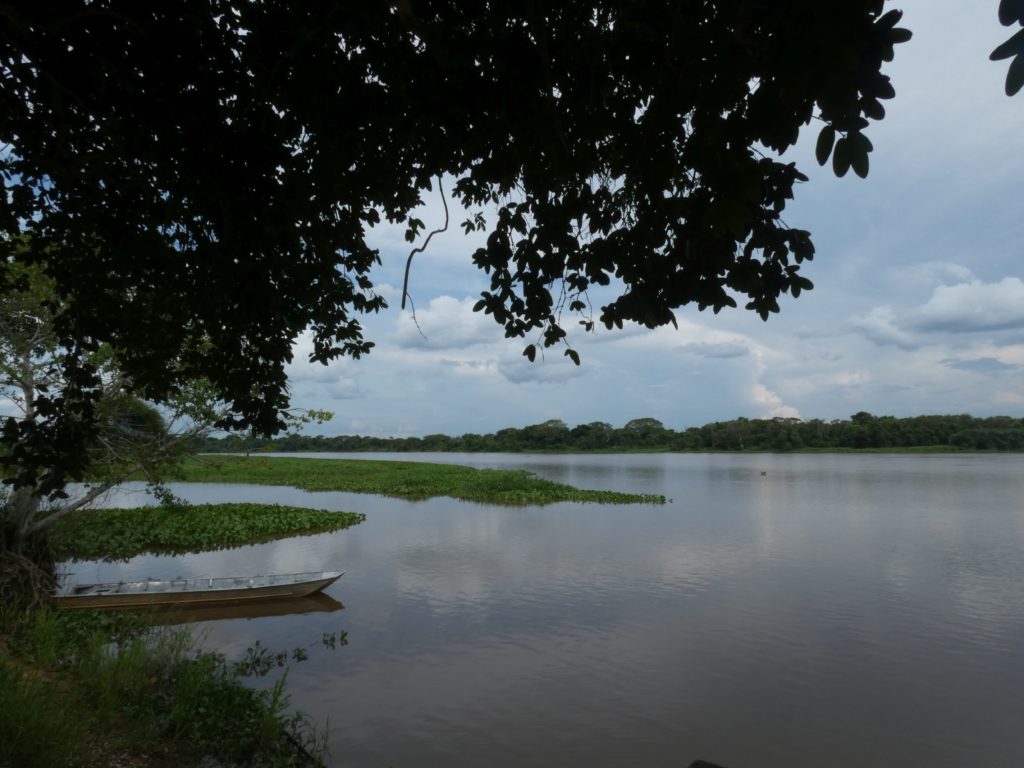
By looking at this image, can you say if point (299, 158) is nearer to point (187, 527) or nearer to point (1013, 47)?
point (1013, 47)

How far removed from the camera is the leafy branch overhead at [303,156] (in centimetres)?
374

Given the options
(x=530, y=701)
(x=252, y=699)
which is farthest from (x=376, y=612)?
(x=252, y=699)

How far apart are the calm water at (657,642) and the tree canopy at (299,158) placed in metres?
5.29

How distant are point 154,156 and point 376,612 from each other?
10.7m

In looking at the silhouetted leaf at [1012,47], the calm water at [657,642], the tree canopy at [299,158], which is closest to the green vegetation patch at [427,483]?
the calm water at [657,642]

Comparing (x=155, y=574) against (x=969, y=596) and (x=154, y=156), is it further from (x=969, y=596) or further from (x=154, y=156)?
(x=969, y=596)

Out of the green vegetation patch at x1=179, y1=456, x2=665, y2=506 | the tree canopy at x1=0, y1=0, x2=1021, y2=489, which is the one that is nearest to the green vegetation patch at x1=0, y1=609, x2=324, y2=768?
the tree canopy at x1=0, y1=0, x2=1021, y2=489

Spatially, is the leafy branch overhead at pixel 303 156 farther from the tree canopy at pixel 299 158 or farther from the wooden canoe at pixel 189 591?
the wooden canoe at pixel 189 591

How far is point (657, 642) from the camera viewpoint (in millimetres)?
11102

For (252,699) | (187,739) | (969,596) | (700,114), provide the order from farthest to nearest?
1. (969,596)
2. (252,699)
3. (187,739)
4. (700,114)

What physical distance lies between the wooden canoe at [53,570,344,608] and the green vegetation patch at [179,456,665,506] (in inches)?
457

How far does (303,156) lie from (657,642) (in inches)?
385

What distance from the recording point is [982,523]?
78.9 feet

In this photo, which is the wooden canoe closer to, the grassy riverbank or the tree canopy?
the grassy riverbank
